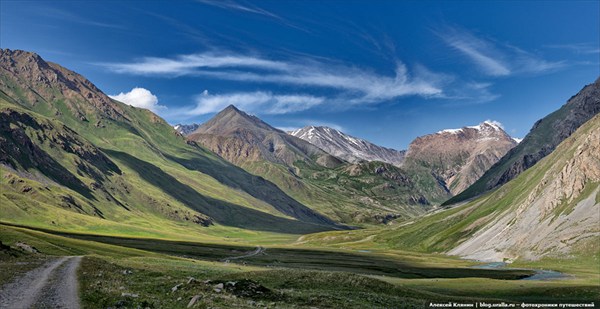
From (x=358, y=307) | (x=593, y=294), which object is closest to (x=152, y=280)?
(x=358, y=307)

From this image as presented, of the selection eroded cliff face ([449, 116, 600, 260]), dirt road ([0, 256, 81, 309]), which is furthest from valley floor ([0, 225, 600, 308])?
eroded cliff face ([449, 116, 600, 260])

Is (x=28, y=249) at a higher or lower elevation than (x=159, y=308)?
lower

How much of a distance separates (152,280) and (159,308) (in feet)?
54.7

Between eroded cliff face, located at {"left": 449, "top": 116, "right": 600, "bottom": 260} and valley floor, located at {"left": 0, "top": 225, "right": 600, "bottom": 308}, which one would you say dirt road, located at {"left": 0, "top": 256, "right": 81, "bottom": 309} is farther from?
eroded cliff face, located at {"left": 449, "top": 116, "right": 600, "bottom": 260}

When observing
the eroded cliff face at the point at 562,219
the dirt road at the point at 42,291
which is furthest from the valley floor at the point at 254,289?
the eroded cliff face at the point at 562,219

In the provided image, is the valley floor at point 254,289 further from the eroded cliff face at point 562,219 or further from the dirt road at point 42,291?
the eroded cliff face at point 562,219

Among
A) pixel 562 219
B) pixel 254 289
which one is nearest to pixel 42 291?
pixel 254 289

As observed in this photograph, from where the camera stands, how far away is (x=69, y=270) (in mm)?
45125

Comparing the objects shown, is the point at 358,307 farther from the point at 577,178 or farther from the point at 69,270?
the point at 577,178

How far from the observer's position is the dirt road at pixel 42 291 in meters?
27.4

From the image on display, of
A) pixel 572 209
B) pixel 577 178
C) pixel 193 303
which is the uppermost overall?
pixel 577 178

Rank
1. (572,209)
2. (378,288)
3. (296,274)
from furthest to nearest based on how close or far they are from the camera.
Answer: (572,209)
(296,274)
(378,288)

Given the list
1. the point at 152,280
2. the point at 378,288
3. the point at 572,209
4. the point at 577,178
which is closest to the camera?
the point at 152,280

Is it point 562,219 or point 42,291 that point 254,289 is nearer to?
point 42,291
